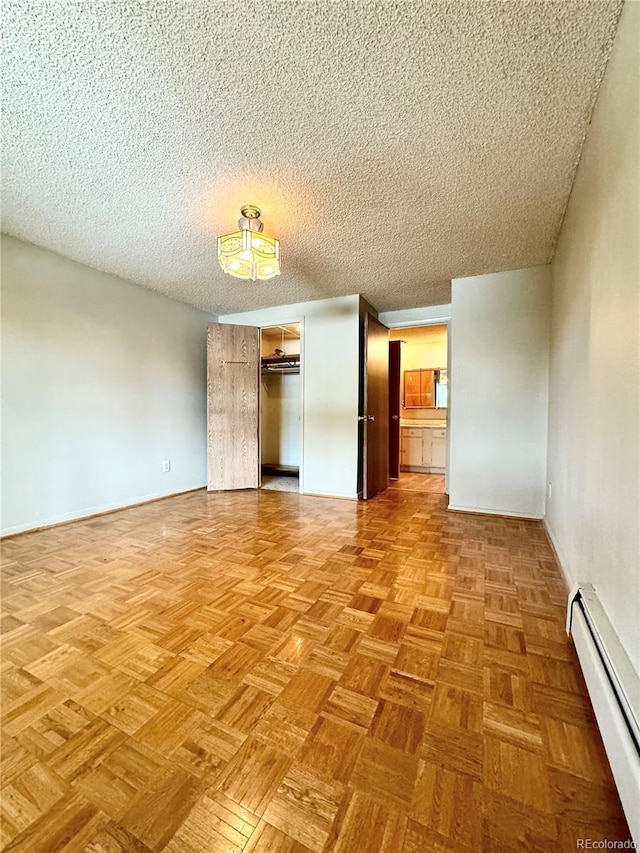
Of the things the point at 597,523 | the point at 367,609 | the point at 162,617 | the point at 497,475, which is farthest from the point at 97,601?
the point at 497,475

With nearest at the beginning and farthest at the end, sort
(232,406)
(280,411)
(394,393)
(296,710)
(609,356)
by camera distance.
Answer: (296,710), (609,356), (232,406), (394,393), (280,411)

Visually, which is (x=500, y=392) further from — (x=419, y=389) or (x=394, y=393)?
(x=419, y=389)

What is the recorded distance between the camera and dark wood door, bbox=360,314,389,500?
12.7 feet

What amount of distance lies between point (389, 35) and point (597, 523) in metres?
1.96

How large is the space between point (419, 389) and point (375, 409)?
2594 mm

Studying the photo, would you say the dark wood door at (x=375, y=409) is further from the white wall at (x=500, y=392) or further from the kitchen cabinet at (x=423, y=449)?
the kitchen cabinet at (x=423, y=449)

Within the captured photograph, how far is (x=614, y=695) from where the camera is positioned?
88 centimetres

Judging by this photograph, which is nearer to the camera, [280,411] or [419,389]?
[280,411]

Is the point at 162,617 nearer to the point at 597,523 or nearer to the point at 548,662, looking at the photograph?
the point at 548,662

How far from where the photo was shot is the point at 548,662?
129 cm

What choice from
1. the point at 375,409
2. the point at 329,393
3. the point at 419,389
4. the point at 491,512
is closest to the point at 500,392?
→ the point at 491,512

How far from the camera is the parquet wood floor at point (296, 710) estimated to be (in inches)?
30.5

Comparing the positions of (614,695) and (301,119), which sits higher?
(301,119)

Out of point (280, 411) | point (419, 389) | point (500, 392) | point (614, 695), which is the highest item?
point (419, 389)
